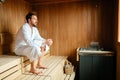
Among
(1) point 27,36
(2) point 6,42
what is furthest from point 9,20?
(1) point 27,36

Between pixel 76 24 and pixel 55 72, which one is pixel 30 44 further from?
pixel 76 24

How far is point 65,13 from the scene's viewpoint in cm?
401

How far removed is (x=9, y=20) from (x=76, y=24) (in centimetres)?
162

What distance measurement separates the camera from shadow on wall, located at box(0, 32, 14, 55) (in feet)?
9.81

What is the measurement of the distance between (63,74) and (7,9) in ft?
5.80

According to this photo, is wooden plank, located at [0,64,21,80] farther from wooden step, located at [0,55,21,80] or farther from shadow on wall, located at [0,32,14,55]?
shadow on wall, located at [0,32,14,55]

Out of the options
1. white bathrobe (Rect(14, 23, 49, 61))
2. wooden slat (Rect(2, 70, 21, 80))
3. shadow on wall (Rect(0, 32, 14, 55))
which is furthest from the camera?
shadow on wall (Rect(0, 32, 14, 55))

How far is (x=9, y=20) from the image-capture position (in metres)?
3.24

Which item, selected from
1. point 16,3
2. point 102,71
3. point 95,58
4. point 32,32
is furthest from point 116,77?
point 16,3

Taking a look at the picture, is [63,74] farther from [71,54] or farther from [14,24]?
[14,24]

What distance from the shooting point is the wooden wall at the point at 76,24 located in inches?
151

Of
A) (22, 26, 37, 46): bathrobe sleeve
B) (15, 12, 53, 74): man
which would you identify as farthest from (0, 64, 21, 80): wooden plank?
(22, 26, 37, 46): bathrobe sleeve

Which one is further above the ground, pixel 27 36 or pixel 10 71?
pixel 27 36

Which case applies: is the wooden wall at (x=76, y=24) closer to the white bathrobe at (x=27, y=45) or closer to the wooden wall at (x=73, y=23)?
the wooden wall at (x=73, y=23)
